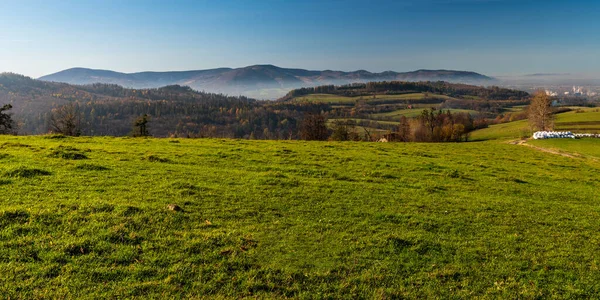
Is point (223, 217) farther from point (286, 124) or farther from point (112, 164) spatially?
point (286, 124)

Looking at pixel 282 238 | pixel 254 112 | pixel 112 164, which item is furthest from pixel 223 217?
pixel 254 112

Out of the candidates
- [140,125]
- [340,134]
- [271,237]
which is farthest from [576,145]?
[140,125]

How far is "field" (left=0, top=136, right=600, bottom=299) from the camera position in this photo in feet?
21.2

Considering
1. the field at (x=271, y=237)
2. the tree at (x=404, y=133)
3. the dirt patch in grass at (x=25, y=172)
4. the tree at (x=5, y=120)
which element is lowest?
the tree at (x=404, y=133)

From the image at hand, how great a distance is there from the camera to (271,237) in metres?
8.55

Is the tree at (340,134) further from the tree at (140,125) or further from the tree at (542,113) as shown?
the tree at (542,113)

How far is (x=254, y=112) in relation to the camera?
200m

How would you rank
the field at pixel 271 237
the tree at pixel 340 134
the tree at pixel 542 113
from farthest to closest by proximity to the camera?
the tree at pixel 340 134
the tree at pixel 542 113
the field at pixel 271 237

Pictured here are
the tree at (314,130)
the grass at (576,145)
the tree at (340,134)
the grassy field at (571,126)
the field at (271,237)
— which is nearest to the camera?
the field at (271,237)

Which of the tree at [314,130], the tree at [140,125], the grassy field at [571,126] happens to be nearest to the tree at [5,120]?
the tree at [140,125]

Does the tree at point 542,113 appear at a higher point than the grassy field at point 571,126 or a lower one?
higher

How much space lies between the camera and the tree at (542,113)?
66.1m

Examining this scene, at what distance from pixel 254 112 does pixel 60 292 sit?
197 metres

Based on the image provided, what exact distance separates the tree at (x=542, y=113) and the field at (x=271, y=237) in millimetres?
63200
